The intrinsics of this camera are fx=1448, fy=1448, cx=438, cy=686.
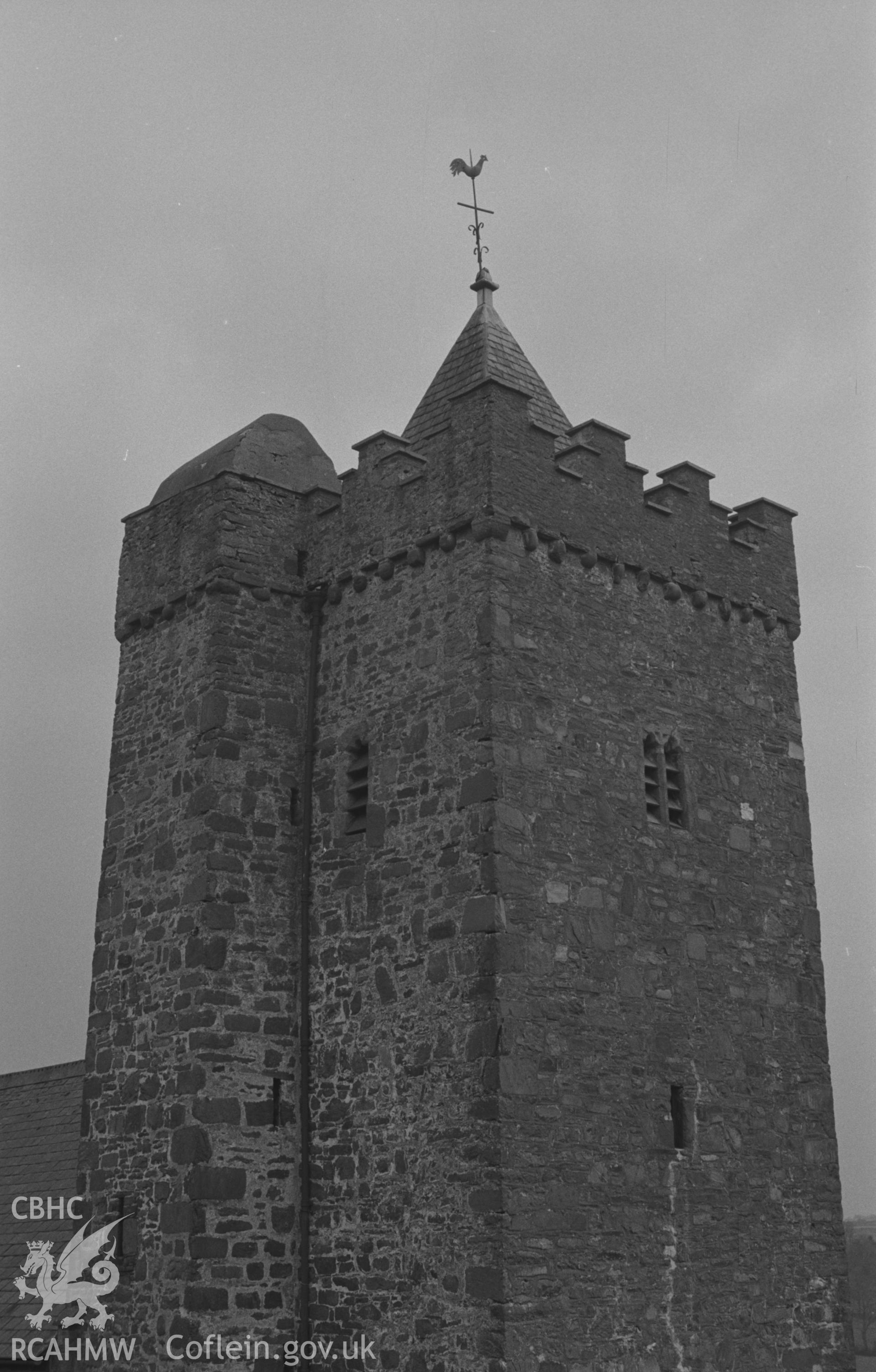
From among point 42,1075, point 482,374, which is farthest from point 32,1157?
point 482,374

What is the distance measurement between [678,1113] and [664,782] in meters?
2.95

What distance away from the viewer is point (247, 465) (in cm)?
1485

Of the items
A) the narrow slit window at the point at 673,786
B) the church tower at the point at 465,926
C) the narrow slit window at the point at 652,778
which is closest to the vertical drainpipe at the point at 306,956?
the church tower at the point at 465,926

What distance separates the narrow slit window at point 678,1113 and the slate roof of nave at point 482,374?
22.1 ft

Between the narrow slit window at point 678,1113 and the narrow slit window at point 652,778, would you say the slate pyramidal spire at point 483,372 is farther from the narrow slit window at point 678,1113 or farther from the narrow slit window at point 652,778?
the narrow slit window at point 678,1113

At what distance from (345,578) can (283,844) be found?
2.64m

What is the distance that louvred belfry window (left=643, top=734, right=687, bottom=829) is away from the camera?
13367 mm

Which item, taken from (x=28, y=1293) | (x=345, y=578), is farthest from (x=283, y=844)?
(x=28, y=1293)

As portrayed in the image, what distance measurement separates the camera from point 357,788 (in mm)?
13391

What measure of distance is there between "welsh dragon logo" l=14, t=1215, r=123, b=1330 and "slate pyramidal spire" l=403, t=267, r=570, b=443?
8331 millimetres

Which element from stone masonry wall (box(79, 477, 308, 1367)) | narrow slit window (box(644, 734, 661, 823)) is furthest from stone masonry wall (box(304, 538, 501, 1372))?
narrow slit window (box(644, 734, 661, 823))

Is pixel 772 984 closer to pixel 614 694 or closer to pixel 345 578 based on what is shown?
pixel 614 694

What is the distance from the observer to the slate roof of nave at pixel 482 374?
49.9 feet

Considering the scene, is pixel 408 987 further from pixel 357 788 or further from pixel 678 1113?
pixel 678 1113
